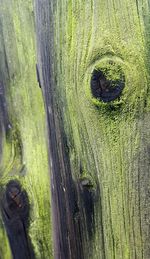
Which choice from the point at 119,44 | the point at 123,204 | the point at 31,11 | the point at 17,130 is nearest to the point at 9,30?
the point at 31,11

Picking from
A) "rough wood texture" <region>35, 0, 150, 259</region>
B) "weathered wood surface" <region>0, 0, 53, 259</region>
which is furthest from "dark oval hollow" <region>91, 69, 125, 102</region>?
"weathered wood surface" <region>0, 0, 53, 259</region>

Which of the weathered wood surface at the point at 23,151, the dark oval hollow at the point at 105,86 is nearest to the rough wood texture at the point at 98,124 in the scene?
the dark oval hollow at the point at 105,86

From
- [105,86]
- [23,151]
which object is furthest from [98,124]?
[23,151]

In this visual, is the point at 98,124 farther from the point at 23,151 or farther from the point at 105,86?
the point at 23,151

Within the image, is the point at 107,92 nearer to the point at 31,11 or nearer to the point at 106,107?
the point at 106,107

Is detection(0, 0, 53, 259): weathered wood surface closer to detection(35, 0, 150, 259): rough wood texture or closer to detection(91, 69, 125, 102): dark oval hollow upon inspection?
detection(35, 0, 150, 259): rough wood texture
